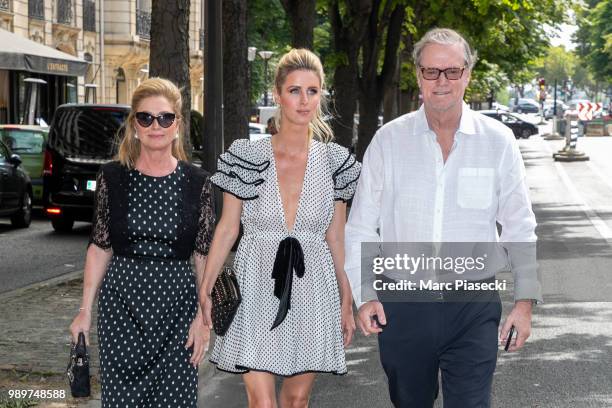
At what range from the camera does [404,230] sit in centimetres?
463

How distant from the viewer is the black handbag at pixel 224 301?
4949 mm

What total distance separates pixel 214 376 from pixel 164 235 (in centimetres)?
349

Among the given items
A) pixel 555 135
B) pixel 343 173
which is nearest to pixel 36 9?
pixel 343 173

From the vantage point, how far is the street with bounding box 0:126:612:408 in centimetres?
756

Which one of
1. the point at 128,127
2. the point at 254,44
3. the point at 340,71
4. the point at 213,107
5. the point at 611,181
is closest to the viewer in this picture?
the point at 128,127

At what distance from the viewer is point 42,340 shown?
8625mm

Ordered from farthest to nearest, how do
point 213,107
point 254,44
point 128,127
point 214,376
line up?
point 254,44, point 213,107, point 214,376, point 128,127

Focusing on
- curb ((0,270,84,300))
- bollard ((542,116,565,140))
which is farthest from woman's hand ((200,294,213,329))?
bollard ((542,116,565,140))

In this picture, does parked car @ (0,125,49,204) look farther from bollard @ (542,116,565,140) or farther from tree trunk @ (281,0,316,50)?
bollard @ (542,116,565,140)

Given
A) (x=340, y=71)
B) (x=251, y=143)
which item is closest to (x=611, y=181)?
(x=340, y=71)

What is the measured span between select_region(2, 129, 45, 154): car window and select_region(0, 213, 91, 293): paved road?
1537mm

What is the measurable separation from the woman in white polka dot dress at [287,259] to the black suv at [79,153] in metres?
12.7

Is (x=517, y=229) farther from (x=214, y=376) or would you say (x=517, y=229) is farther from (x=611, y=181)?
(x=611, y=181)

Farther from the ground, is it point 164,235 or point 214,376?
point 164,235
